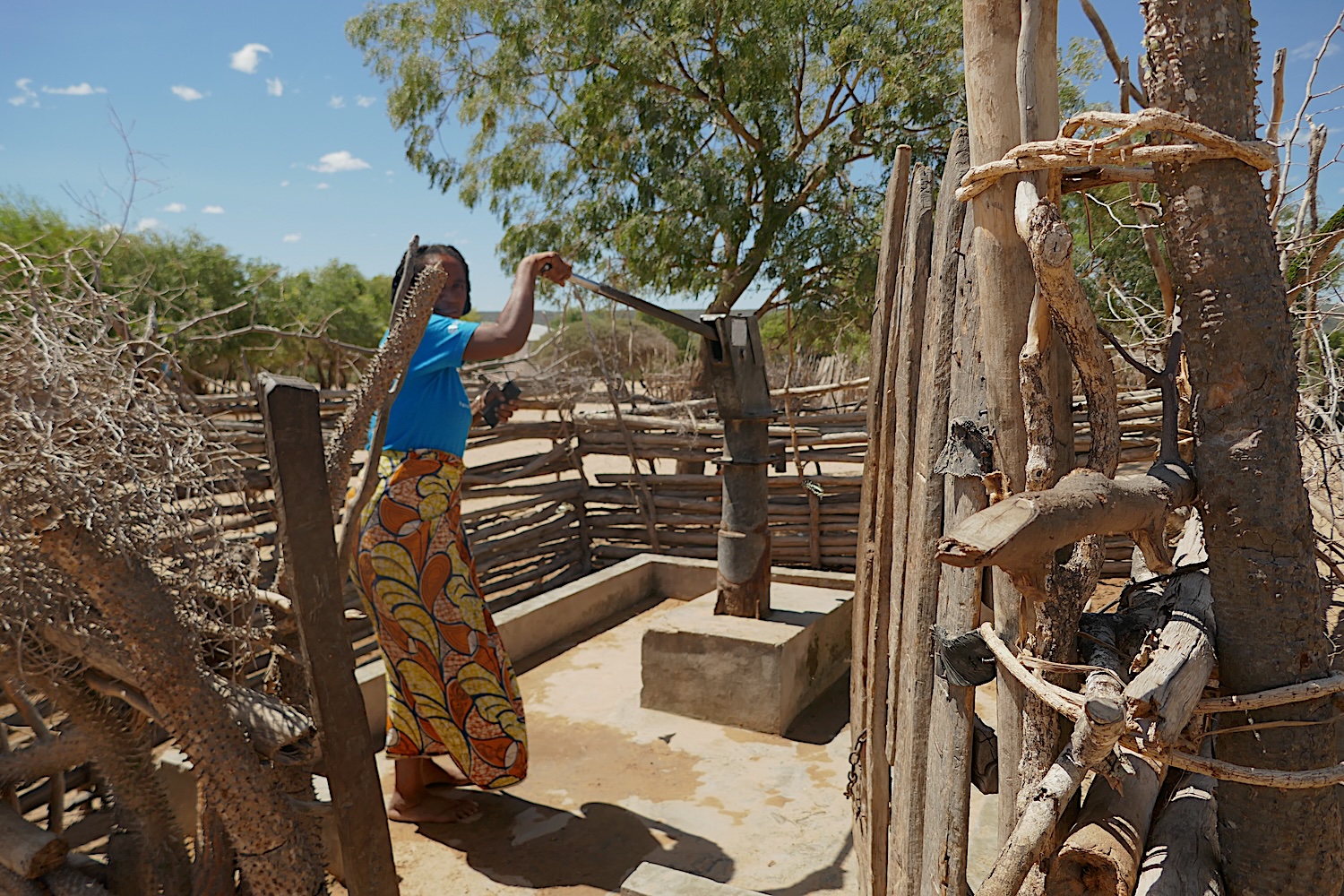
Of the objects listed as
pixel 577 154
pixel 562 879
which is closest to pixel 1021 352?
pixel 562 879

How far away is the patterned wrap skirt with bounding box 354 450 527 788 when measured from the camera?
3.01m

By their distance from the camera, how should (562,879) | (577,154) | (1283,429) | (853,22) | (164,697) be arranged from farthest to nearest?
(577,154) < (853,22) < (562,879) < (164,697) < (1283,429)

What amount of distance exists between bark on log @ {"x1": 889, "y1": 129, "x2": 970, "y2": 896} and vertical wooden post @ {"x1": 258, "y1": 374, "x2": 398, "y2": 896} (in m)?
1.27

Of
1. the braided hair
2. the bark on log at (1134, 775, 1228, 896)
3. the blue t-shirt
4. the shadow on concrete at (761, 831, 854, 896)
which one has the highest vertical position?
the braided hair

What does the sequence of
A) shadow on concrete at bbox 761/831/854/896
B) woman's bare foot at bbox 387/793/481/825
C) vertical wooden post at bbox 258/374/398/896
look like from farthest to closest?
woman's bare foot at bbox 387/793/481/825 → shadow on concrete at bbox 761/831/854/896 → vertical wooden post at bbox 258/374/398/896

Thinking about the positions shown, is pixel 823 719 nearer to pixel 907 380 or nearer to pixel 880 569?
pixel 880 569

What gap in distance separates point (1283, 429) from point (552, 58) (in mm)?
12340

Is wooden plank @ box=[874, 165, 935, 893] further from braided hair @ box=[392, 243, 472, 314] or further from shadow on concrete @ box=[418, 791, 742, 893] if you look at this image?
braided hair @ box=[392, 243, 472, 314]

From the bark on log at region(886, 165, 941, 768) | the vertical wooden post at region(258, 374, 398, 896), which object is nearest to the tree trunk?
the bark on log at region(886, 165, 941, 768)

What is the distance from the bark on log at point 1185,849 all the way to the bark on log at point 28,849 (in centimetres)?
241

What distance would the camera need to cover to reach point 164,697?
1977 mm

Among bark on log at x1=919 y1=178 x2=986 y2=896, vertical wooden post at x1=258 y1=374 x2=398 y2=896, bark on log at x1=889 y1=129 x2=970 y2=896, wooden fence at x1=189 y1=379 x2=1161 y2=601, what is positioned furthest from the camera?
wooden fence at x1=189 y1=379 x2=1161 y2=601

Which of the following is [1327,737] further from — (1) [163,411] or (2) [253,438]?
(2) [253,438]

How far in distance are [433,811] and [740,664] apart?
1462 mm
